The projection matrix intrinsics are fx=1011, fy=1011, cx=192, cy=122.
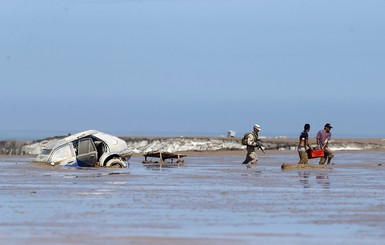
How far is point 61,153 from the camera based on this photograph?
38688 millimetres

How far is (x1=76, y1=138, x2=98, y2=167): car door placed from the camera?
38.3 meters

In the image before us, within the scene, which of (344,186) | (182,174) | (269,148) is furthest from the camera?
(269,148)

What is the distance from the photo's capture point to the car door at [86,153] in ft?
126

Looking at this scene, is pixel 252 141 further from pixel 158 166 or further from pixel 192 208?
pixel 192 208

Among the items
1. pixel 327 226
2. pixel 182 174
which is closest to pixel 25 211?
pixel 327 226

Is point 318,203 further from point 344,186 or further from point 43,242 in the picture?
point 43,242

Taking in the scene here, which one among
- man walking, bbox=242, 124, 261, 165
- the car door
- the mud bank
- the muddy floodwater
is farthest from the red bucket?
the mud bank

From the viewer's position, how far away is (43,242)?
1477 centimetres

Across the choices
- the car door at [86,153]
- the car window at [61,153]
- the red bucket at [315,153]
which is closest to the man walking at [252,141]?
the red bucket at [315,153]

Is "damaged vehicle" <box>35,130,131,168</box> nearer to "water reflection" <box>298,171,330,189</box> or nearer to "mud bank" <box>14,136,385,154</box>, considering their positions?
"water reflection" <box>298,171,330,189</box>

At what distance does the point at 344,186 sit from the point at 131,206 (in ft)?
27.5

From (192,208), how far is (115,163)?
18.0m

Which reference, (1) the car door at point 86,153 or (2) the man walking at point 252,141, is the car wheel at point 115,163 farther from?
(2) the man walking at point 252,141

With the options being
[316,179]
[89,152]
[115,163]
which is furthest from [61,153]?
[316,179]
